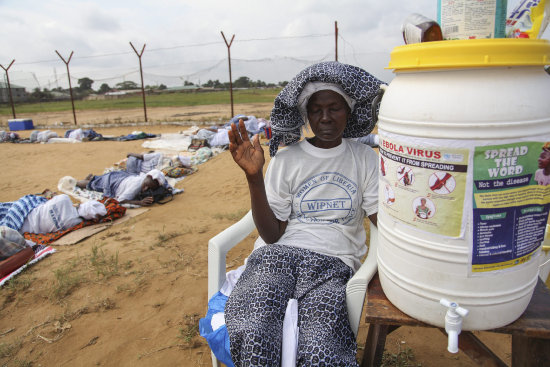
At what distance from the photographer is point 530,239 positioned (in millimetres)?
1042

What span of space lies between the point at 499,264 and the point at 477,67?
1.73 feet

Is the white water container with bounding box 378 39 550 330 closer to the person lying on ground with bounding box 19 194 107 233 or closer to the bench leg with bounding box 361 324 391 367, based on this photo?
the bench leg with bounding box 361 324 391 367

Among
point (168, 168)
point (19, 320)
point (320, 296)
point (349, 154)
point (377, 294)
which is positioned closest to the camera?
point (377, 294)

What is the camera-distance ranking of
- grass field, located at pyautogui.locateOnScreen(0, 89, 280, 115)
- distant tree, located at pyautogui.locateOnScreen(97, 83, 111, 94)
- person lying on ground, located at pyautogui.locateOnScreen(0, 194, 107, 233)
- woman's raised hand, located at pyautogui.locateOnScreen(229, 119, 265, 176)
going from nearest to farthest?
woman's raised hand, located at pyautogui.locateOnScreen(229, 119, 265, 176)
person lying on ground, located at pyautogui.locateOnScreen(0, 194, 107, 233)
grass field, located at pyautogui.locateOnScreen(0, 89, 280, 115)
distant tree, located at pyautogui.locateOnScreen(97, 83, 111, 94)

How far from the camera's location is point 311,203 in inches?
75.4

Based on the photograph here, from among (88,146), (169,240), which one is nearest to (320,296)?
(169,240)

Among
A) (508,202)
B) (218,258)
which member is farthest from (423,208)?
(218,258)

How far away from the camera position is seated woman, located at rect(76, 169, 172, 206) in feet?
18.4

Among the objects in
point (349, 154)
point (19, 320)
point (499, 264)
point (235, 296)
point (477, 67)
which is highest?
point (477, 67)

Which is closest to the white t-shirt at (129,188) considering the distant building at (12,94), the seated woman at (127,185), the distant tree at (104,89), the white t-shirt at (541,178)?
the seated woman at (127,185)

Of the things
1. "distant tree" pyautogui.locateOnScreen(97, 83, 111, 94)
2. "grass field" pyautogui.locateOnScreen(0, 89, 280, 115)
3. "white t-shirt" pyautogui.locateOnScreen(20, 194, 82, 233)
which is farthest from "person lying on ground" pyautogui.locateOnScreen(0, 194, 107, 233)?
"distant tree" pyautogui.locateOnScreen(97, 83, 111, 94)

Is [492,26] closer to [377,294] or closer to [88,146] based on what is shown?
[377,294]

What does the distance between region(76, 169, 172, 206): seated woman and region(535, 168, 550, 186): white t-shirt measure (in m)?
5.17

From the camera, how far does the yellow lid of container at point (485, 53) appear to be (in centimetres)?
91
